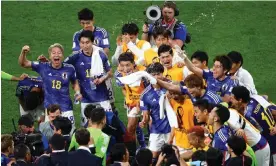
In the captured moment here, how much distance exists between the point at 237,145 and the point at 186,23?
8636 mm

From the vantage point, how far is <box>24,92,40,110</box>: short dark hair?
14.5 metres

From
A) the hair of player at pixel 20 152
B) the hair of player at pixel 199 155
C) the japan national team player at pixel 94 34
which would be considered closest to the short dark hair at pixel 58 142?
the hair of player at pixel 20 152

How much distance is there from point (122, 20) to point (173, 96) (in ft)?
22.4

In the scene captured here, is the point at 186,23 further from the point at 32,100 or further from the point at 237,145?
the point at 237,145

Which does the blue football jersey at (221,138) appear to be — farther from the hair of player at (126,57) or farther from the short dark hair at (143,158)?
the hair of player at (126,57)

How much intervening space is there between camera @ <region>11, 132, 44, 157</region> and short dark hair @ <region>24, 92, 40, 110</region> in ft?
5.26

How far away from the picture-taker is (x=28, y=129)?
1313cm

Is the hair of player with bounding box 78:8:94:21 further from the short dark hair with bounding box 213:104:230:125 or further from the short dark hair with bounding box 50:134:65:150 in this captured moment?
the short dark hair with bounding box 50:134:65:150

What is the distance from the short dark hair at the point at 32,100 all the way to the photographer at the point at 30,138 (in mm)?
1266

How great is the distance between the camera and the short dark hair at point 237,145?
37.3 feet

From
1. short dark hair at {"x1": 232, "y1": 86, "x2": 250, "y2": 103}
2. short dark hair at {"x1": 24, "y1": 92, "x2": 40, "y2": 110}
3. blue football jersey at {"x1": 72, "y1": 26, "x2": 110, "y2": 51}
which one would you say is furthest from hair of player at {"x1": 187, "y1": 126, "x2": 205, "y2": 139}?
blue football jersey at {"x1": 72, "y1": 26, "x2": 110, "y2": 51}

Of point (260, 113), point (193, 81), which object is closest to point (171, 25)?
point (193, 81)

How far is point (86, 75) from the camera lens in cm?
1467

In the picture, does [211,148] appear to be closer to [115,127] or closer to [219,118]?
[219,118]
